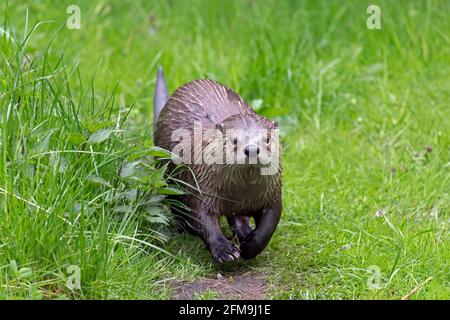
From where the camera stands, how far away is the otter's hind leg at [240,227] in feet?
13.6

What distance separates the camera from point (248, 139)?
12.0ft

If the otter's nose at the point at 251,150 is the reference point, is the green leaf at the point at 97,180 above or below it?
below

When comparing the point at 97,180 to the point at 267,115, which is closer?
the point at 97,180

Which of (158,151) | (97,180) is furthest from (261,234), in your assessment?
(97,180)

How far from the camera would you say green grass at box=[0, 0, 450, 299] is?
3.56m

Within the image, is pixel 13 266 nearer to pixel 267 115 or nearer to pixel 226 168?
pixel 226 168

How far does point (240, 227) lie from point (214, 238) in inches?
13.1

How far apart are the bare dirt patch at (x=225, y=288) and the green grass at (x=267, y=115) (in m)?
0.06

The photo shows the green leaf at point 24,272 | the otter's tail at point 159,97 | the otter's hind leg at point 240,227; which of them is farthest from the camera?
the otter's tail at point 159,97

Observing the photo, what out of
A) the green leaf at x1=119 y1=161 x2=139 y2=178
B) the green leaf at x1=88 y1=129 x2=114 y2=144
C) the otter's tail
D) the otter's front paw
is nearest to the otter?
the otter's front paw

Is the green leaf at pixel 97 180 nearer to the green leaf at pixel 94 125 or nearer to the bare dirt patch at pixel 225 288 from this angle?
the green leaf at pixel 94 125

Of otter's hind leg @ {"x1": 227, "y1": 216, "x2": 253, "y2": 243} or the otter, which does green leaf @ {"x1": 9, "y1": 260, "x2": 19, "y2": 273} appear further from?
otter's hind leg @ {"x1": 227, "y1": 216, "x2": 253, "y2": 243}

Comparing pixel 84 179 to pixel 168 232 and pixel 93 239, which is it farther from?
pixel 168 232

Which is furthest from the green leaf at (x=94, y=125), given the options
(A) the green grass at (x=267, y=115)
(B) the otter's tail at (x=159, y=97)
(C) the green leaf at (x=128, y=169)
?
(B) the otter's tail at (x=159, y=97)
